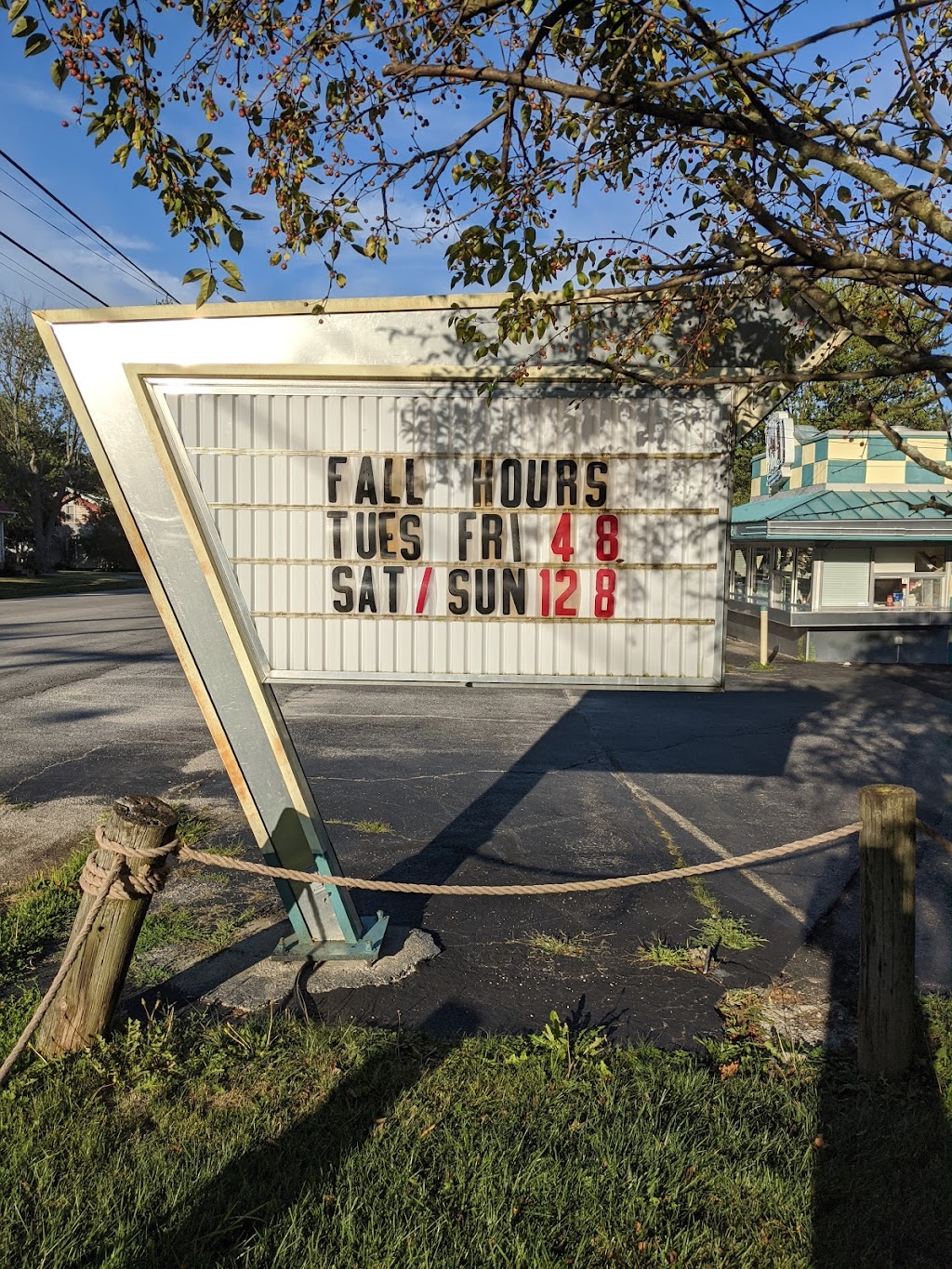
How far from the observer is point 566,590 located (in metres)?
4.99

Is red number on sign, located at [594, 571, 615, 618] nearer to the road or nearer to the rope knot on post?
the road

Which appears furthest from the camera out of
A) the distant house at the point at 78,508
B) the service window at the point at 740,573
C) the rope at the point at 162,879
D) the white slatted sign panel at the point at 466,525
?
the distant house at the point at 78,508

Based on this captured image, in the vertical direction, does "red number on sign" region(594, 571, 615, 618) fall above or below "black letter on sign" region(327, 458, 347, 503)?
below

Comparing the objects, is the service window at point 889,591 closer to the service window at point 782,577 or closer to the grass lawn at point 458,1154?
the service window at point 782,577

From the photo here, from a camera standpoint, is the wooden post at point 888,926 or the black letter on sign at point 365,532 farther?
the black letter on sign at point 365,532

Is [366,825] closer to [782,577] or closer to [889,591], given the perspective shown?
[889,591]

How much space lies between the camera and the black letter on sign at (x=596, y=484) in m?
4.89

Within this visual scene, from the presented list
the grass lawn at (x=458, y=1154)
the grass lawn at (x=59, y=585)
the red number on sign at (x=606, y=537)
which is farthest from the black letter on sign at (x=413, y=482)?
the grass lawn at (x=59, y=585)

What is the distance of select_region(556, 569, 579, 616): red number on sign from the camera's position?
4977mm

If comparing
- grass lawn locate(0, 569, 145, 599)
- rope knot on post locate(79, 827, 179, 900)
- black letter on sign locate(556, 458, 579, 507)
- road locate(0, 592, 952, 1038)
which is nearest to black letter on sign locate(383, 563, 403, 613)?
black letter on sign locate(556, 458, 579, 507)

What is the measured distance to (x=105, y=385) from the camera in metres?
4.79

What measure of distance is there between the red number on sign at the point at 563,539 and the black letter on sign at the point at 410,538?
74 cm

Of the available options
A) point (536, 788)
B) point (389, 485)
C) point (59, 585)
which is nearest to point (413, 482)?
point (389, 485)

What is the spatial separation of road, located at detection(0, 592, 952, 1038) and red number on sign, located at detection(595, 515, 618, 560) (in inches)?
96.1
